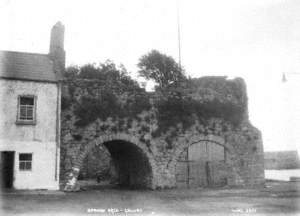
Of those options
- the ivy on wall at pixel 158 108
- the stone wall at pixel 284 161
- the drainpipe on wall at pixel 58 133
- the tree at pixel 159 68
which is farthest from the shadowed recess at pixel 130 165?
the stone wall at pixel 284 161

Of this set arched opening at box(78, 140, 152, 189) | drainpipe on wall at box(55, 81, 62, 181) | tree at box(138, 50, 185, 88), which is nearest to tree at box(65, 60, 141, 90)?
tree at box(138, 50, 185, 88)

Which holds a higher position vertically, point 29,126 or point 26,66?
point 26,66

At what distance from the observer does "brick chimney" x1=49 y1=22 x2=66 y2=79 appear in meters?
19.3

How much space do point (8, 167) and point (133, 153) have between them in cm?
708

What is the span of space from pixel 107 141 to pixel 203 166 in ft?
19.8

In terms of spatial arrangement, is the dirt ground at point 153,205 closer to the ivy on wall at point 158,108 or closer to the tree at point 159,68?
the ivy on wall at point 158,108

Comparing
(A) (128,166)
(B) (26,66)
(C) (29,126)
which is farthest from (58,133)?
(A) (128,166)

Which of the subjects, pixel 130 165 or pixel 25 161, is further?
pixel 130 165

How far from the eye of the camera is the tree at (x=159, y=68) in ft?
128

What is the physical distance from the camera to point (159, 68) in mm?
39531

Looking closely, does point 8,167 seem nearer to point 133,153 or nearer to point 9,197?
point 9,197

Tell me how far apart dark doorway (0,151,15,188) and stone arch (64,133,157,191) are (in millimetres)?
2638

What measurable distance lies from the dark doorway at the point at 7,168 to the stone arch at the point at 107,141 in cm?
264

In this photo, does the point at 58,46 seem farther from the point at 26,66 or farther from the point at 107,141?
the point at 107,141
